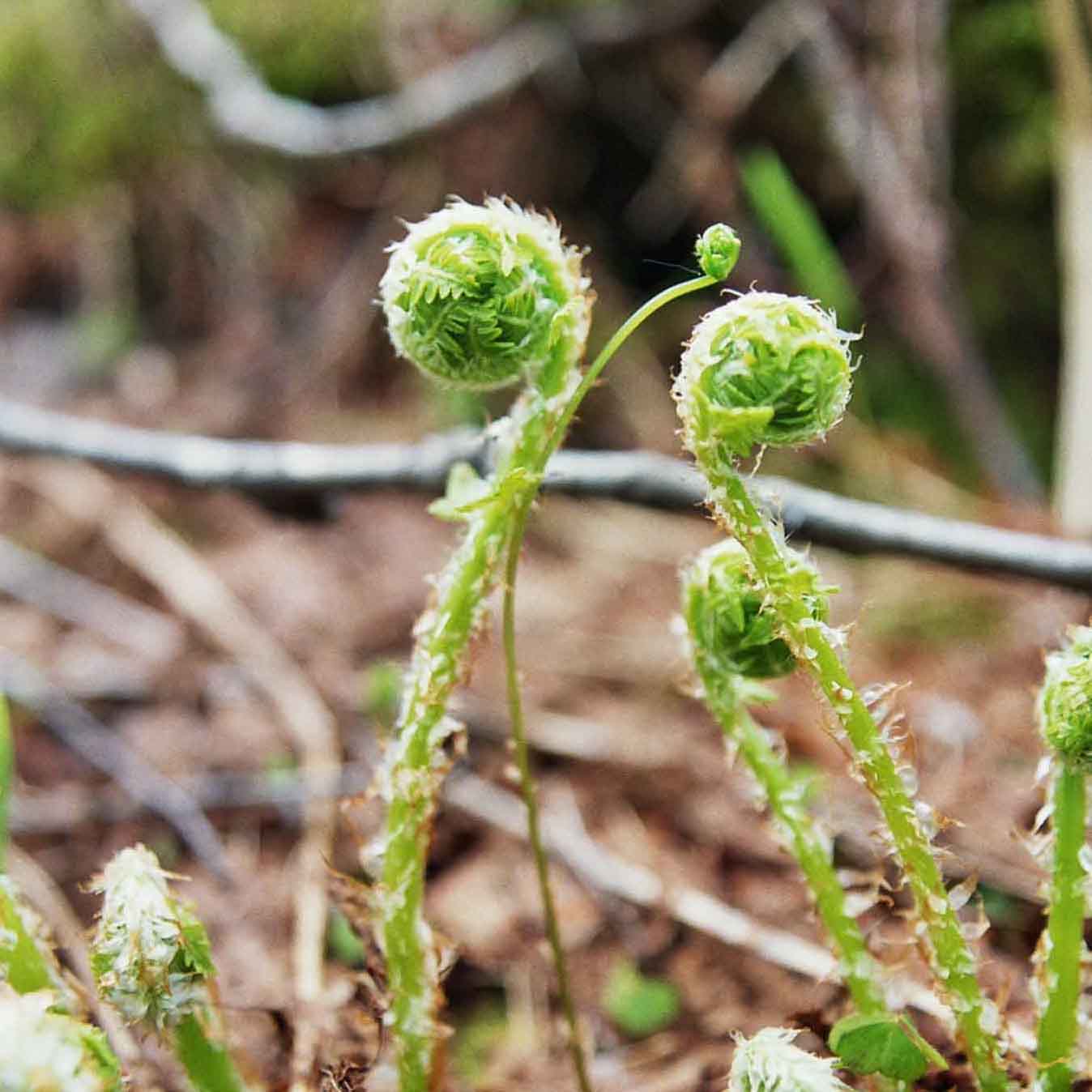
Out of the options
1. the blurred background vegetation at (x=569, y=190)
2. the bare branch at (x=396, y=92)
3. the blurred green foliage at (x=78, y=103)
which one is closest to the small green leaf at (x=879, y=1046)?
the blurred background vegetation at (x=569, y=190)

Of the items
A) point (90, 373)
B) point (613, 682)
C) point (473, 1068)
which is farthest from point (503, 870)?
point (90, 373)

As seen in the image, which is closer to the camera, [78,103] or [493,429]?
[493,429]

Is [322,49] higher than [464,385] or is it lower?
higher

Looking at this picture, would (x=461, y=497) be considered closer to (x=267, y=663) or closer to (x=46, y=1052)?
(x=46, y=1052)

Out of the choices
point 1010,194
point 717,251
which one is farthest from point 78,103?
point 717,251

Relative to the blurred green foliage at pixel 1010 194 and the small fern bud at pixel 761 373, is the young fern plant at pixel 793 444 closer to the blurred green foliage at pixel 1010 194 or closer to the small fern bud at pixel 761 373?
the small fern bud at pixel 761 373

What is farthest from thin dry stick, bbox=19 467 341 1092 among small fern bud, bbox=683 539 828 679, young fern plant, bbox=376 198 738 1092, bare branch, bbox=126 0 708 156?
bare branch, bbox=126 0 708 156
